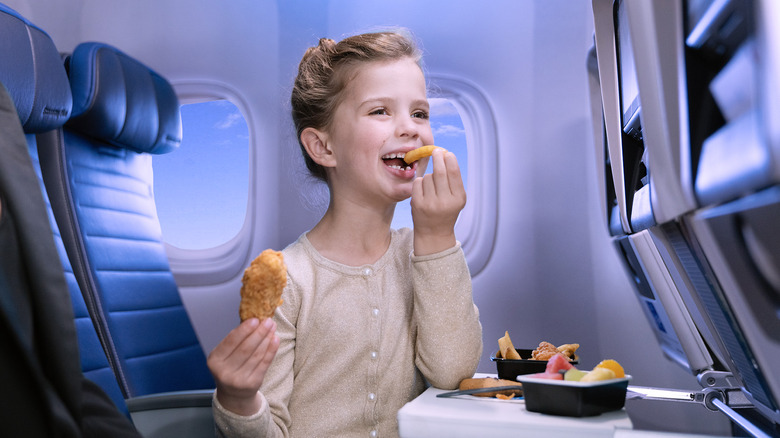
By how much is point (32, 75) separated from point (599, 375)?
1.42 meters

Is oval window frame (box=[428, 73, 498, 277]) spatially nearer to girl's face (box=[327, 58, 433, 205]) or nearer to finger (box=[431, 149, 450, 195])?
girl's face (box=[327, 58, 433, 205])

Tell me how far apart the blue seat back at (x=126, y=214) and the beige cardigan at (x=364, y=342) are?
2.42ft

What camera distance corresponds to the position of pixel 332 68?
1.56 meters

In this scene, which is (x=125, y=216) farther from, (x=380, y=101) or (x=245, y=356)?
(x=245, y=356)

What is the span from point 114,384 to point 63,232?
47cm

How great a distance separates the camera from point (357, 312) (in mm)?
1385

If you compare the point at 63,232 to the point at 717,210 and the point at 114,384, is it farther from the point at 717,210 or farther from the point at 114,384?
the point at 717,210

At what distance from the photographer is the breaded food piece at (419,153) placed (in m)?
1.36

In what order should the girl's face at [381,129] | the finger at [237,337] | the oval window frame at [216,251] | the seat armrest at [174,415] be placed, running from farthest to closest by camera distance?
the oval window frame at [216,251] < the seat armrest at [174,415] < the girl's face at [381,129] < the finger at [237,337]

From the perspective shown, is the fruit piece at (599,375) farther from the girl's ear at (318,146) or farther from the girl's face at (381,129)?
the girl's ear at (318,146)

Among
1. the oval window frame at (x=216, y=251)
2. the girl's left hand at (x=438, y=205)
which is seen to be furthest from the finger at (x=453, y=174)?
the oval window frame at (x=216, y=251)

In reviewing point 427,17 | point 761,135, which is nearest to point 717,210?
point 761,135

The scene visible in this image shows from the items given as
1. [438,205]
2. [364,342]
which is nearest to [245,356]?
[364,342]

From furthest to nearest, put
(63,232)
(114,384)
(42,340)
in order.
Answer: (63,232) < (114,384) < (42,340)
